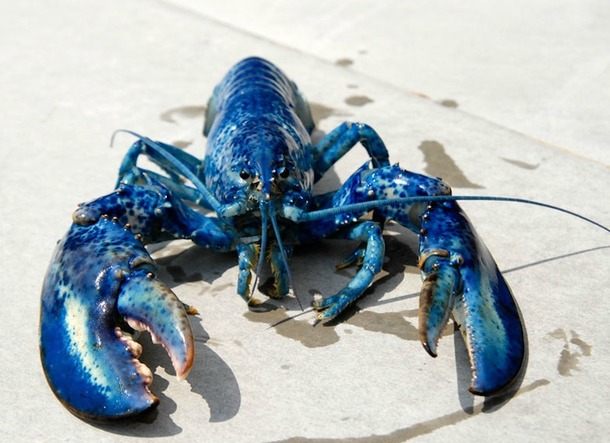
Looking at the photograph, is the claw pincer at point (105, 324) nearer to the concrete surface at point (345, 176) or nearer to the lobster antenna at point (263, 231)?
the concrete surface at point (345, 176)

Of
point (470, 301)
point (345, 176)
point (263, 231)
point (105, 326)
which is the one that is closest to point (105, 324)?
point (105, 326)

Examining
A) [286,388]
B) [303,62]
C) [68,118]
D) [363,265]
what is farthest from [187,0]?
[286,388]

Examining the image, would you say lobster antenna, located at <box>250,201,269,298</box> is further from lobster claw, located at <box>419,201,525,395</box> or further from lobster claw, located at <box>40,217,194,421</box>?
lobster claw, located at <box>419,201,525,395</box>

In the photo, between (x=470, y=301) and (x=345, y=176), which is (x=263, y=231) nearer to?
(x=470, y=301)

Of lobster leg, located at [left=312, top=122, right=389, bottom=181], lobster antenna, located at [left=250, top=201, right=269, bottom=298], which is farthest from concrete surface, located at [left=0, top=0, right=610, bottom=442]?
lobster leg, located at [left=312, top=122, right=389, bottom=181]

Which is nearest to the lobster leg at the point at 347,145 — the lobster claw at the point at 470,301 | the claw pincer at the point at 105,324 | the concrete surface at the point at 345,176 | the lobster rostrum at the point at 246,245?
the lobster rostrum at the point at 246,245

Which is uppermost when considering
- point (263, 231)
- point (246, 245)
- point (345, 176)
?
point (263, 231)
